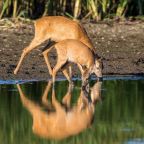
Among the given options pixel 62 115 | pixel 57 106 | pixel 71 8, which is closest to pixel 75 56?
pixel 57 106

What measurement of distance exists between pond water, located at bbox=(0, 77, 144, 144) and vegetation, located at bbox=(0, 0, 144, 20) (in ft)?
17.1

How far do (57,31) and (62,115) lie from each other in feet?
13.4

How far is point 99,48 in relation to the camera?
58.9 ft

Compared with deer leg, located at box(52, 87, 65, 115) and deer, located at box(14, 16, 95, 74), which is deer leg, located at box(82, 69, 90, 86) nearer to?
deer leg, located at box(52, 87, 65, 115)

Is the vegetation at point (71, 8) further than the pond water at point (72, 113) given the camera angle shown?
Yes

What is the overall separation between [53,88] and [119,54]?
373cm

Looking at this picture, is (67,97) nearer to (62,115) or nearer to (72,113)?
(72,113)

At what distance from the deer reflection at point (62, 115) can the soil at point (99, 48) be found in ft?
6.95

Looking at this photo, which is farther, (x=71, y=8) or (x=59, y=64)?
(x=71, y=8)

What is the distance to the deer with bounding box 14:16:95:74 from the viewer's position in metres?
15.4

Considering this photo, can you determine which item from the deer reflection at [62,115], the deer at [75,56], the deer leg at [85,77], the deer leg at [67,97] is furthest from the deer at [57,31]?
the deer reflection at [62,115]

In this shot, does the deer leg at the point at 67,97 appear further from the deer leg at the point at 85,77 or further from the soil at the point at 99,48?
the soil at the point at 99,48

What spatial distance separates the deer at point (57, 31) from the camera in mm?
15414

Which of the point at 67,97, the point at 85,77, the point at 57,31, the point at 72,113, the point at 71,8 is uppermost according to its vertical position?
the point at 72,113
